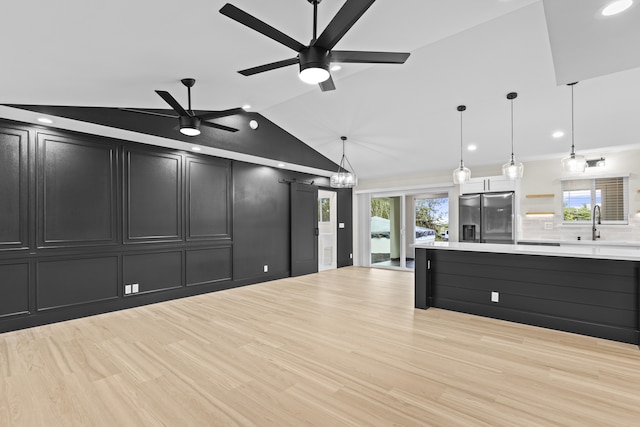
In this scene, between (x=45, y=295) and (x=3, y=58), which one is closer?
(x=3, y=58)

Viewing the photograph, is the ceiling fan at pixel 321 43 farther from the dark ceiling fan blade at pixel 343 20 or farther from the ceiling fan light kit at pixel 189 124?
the ceiling fan light kit at pixel 189 124

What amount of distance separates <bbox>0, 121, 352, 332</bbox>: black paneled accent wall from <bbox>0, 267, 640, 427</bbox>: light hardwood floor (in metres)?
0.46

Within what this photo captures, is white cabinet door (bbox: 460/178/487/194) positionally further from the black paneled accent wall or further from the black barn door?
the black paneled accent wall

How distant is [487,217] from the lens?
595 cm

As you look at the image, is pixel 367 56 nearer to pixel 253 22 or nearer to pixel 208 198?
pixel 253 22

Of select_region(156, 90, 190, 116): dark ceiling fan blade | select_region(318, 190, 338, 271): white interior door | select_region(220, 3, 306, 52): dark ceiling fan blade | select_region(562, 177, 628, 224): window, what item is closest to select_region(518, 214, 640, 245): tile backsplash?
select_region(562, 177, 628, 224): window

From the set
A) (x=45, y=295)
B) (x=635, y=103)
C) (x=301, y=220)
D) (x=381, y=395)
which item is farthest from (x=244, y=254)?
(x=635, y=103)

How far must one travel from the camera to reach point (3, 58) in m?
2.23

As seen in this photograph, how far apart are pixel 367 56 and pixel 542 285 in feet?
10.8

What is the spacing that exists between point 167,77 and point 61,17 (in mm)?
1271

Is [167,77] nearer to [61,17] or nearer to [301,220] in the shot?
[61,17]

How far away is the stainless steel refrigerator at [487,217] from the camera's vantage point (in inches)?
226

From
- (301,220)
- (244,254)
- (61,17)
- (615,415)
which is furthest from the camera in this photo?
(301,220)

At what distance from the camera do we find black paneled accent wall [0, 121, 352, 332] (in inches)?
144
